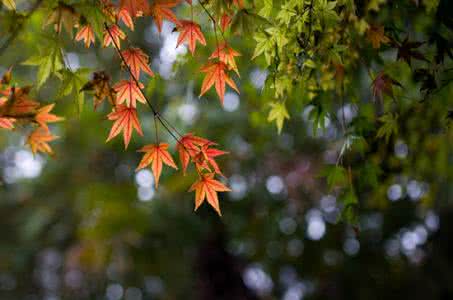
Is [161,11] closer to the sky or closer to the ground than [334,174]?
closer to the sky

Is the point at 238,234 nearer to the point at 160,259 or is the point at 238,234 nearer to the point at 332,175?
the point at 160,259

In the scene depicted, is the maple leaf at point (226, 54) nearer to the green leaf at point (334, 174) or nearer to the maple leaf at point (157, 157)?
the maple leaf at point (157, 157)

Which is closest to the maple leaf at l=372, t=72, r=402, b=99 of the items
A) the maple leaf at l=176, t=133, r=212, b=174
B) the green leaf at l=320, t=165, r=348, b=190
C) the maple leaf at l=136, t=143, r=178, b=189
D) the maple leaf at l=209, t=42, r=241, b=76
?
the green leaf at l=320, t=165, r=348, b=190

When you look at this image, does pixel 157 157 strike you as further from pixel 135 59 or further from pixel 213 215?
pixel 213 215

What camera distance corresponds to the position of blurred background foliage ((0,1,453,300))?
14.5ft

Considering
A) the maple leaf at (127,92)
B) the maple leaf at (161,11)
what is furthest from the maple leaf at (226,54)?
the maple leaf at (127,92)

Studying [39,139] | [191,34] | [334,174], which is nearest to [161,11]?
[191,34]

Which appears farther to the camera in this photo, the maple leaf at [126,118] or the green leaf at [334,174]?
the green leaf at [334,174]

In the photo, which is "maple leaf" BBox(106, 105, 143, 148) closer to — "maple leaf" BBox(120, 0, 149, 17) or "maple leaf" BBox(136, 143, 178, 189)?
"maple leaf" BBox(136, 143, 178, 189)

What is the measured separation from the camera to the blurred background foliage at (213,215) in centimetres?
441

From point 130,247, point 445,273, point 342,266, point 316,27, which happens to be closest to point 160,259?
point 130,247

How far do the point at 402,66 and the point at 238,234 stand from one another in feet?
14.3

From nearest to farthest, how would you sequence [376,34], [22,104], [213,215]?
[22,104] < [376,34] < [213,215]

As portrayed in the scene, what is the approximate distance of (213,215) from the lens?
16.4ft
